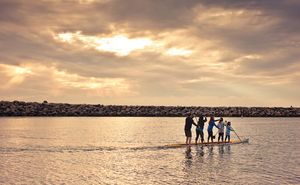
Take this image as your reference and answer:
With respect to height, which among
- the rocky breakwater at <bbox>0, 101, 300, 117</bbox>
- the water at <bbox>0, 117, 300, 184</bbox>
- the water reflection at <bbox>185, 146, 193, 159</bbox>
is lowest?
the water at <bbox>0, 117, 300, 184</bbox>

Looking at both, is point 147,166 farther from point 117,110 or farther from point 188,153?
point 117,110

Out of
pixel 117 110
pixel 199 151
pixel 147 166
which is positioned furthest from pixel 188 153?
pixel 117 110

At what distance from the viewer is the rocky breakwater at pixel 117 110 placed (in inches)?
5689

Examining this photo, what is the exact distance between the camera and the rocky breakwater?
144 metres

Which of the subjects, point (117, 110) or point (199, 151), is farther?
point (117, 110)

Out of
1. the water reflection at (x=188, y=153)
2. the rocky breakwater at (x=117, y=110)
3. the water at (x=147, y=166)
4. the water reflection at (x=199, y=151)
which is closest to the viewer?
the water at (x=147, y=166)

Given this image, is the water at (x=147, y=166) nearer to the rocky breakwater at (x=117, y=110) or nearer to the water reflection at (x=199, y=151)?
the water reflection at (x=199, y=151)

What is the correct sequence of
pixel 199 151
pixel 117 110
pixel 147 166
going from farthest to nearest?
pixel 117 110, pixel 199 151, pixel 147 166

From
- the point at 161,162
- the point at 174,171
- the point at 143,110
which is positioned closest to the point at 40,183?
the point at 174,171

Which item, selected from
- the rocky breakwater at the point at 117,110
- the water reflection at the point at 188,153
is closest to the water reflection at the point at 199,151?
the water reflection at the point at 188,153

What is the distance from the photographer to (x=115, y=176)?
24.1m

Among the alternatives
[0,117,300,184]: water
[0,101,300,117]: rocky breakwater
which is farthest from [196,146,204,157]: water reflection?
[0,101,300,117]: rocky breakwater

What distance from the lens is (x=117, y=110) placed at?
529 feet

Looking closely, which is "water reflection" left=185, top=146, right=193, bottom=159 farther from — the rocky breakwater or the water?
the rocky breakwater
